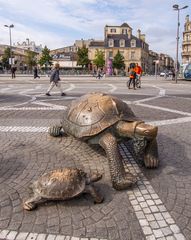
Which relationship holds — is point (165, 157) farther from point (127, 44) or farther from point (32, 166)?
point (127, 44)

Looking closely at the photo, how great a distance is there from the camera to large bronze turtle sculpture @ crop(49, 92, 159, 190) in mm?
3588

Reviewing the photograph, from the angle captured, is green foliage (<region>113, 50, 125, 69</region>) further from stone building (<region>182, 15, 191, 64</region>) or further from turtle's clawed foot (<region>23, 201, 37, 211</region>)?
turtle's clawed foot (<region>23, 201, 37, 211</region>)

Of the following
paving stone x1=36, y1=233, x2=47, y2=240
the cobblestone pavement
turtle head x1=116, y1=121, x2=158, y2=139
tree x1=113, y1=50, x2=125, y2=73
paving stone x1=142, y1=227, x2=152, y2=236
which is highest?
tree x1=113, y1=50, x2=125, y2=73

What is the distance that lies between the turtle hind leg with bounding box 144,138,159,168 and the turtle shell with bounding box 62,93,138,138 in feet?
1.63

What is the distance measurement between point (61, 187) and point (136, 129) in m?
1.38

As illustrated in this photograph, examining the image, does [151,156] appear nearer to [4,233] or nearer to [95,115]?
[95,115]

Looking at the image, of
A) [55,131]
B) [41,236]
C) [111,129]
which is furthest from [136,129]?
[55,131]

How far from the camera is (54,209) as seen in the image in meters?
3.03

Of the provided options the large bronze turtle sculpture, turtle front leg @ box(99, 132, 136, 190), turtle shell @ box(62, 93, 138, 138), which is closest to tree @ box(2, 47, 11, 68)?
turtle shell @ box(62, 93, 138, 138)

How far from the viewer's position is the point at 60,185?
3018 millimetres

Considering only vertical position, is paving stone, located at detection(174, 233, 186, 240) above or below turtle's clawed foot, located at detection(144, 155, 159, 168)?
below

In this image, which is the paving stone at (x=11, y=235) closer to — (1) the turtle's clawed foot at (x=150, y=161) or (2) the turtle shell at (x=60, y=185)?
(2) the turtle shell at (x=60, y=185)

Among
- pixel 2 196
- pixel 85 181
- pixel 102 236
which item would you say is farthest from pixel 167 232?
pixel 2 196

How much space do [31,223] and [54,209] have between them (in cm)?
34
